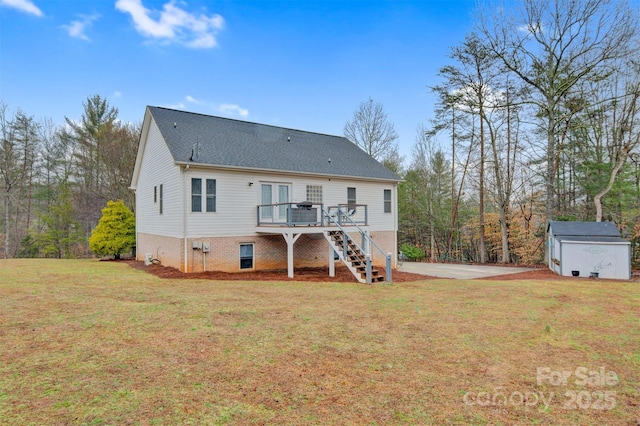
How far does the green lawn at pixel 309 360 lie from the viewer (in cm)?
312

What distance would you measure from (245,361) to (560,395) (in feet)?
11.7

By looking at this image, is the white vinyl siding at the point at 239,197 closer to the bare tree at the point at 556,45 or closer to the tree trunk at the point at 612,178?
the bare tree at the point at 556,45

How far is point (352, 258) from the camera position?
11.9m

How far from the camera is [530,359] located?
14.8 feet

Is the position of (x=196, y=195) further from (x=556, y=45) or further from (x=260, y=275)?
(x=556, y=45)

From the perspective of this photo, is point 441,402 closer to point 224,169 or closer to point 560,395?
point 560,395

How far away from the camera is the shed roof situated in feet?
44.5

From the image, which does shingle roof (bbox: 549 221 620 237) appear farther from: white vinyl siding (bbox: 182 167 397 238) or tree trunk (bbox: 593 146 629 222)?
white vinyl siding (bbox: 182 167 397 238)

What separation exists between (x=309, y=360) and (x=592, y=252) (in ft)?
44.6

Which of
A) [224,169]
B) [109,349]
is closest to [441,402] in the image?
[109,349]

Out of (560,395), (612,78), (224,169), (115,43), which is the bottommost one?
(560,395)

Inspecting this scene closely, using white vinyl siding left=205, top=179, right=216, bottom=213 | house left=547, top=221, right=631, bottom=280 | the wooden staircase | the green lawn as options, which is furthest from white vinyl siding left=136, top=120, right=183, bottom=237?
house left=547, top=221, right=631, bottom=280

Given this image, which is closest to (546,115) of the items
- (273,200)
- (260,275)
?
(273,200)

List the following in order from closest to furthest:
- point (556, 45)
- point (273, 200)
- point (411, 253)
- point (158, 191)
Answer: point (273, 200) < point (158, 191) < point (556, 45) < point (411, 253)
